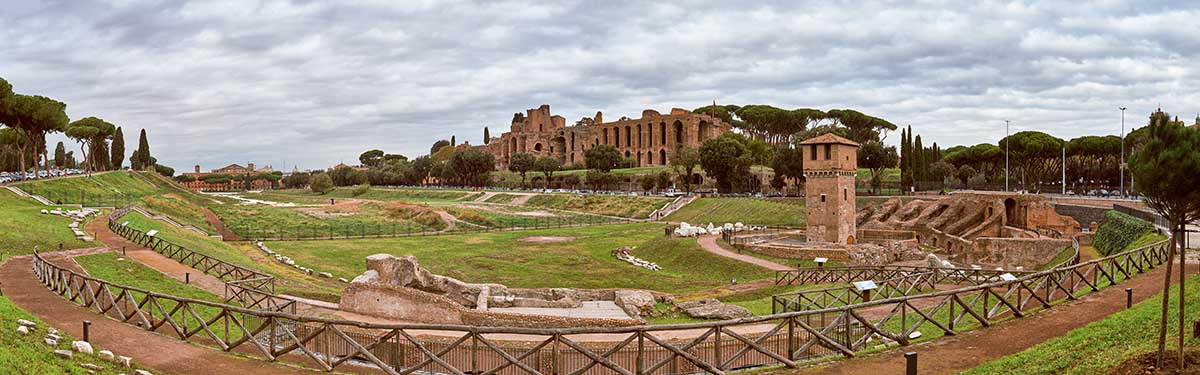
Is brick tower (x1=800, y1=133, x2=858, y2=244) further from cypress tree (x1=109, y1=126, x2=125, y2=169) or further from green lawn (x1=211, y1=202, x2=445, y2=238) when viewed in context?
cypress tree (x1=109, y1=126, x2=125, y2=169)

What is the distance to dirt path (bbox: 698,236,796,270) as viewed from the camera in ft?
116

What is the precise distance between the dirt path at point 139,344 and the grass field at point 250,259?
758 cm

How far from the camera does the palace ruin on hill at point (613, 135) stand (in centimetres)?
13162

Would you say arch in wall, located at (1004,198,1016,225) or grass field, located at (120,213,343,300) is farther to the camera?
arch in wall, located at (1004,198,1016,225)

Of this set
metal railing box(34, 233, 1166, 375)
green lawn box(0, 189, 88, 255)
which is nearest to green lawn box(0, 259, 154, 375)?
metal railing box(34, 233, 1166, 375)

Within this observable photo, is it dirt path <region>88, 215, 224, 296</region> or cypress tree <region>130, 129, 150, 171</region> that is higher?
cypress tree <region>130, 129, 150, 171</region>

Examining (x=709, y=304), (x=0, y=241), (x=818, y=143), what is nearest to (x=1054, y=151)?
(x=818, y=143)

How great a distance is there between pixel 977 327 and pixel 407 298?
1526cm

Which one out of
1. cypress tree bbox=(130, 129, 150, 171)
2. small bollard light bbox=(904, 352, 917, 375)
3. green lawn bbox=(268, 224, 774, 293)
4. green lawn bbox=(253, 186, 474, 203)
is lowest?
green lawn bbox=(268, 224, 774, 293)

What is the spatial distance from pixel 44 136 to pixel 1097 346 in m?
77.4

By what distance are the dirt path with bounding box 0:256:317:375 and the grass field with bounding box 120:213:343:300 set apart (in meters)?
7.58

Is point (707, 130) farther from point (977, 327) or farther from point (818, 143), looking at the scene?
point (977, 327)

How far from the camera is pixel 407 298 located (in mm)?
20953

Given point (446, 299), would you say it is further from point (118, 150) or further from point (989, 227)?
point (118, 150)
